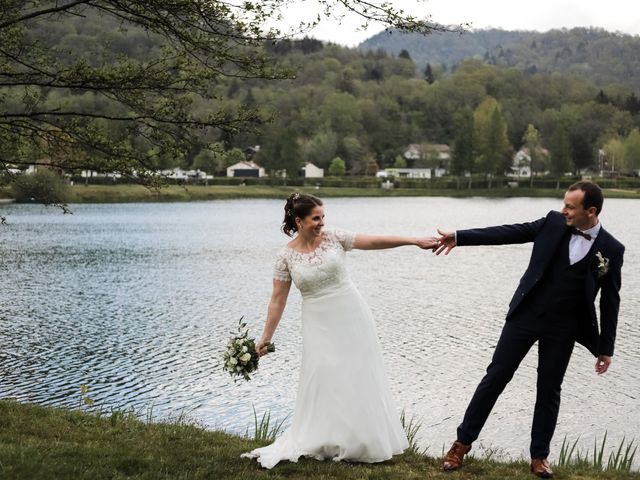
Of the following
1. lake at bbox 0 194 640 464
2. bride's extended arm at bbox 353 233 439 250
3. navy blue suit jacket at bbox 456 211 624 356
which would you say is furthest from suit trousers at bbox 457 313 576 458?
lake at bbox 0 194 640 464

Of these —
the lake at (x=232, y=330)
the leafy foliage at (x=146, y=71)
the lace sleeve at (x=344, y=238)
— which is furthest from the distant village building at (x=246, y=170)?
the lace sleeve at (x=344, y=238)

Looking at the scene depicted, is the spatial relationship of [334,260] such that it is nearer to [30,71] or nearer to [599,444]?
[30,71]

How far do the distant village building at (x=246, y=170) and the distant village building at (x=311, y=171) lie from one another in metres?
9.19

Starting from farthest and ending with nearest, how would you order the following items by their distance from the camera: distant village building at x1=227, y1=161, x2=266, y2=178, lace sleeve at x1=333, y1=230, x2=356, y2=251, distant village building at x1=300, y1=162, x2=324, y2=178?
distant village building at x1=227, y1=161, x2=266, y2=178
distant village building at x1=300, y1=162, x2=324, y2=178
lace sleeve at x1=333, y1=230, x2=356, y2=251

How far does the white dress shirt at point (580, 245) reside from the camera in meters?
6.77

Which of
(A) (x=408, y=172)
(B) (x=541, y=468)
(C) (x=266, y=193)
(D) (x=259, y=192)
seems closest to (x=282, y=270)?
(B) (x=541, y=468)

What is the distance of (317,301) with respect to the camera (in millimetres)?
7434

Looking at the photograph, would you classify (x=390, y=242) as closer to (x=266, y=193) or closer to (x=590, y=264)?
(x=590, y=264)

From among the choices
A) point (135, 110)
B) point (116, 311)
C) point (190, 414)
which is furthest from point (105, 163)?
point (116, 311)

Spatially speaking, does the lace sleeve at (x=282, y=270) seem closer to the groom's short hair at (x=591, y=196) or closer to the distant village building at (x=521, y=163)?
the groom's short hair at (x=591, y=196)

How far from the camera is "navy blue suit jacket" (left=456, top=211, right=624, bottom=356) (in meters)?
6.73

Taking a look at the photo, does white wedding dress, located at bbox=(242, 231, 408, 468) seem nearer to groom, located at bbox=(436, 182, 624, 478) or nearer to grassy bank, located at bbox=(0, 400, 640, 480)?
grassy bank, located at bbox=(0, 400, 640, 480)

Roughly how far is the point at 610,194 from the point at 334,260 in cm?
11915

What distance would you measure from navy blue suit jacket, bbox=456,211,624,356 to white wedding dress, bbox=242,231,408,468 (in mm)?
1245
